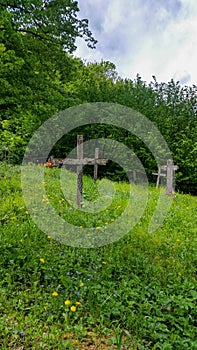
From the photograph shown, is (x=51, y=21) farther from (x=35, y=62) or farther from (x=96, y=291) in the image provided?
(x=96, y=291)

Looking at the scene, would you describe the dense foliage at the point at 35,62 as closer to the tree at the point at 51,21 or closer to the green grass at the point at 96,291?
the tree at the point at 51,21

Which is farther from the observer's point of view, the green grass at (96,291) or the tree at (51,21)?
the tree at (51,21)

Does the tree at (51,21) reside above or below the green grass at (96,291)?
above

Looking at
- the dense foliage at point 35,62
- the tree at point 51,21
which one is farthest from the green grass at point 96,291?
the tree at point 51,21

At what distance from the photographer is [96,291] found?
341 cm

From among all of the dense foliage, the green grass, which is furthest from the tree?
the green grass

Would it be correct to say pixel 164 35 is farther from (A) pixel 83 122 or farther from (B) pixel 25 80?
(A) pixel 83 122

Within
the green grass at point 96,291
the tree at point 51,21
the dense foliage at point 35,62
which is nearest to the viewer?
the green grass at point 96,291

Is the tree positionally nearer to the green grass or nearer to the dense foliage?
the dense foliage

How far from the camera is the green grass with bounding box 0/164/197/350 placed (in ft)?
9.02

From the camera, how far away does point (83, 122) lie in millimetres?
17969

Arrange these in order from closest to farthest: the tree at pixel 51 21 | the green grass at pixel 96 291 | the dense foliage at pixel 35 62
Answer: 1. the green grass at pixel 96 291
2. the dense foliage at pixel 35 62
3. the tree at pixel 51 21

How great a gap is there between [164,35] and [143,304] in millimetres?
6687

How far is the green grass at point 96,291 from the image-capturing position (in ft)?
9.02
